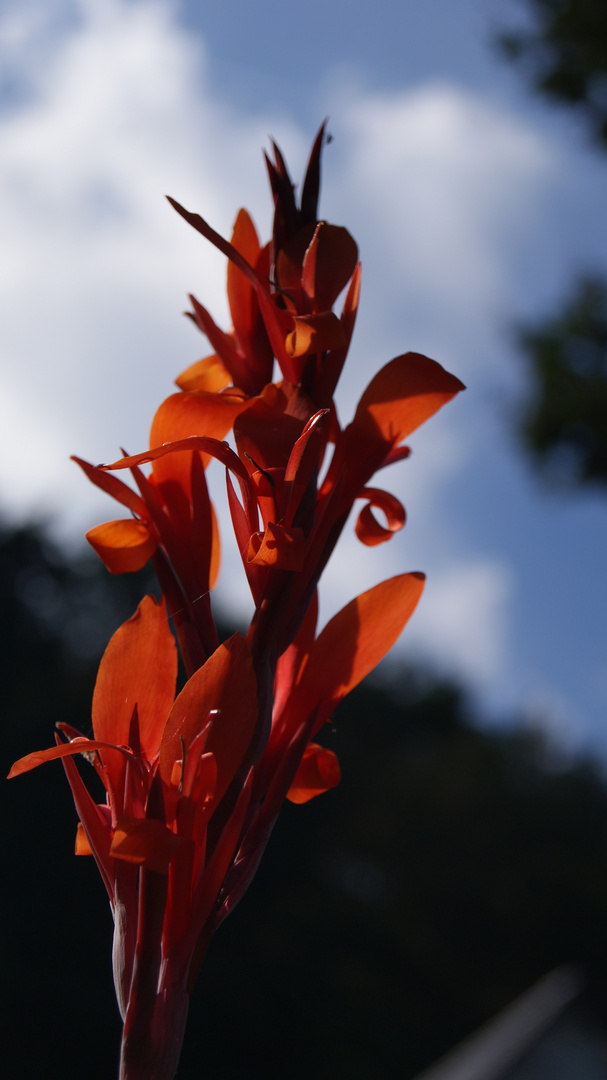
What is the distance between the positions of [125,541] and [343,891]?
12575 mm

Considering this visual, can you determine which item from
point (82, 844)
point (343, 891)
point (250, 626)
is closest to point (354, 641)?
point (250, 626)

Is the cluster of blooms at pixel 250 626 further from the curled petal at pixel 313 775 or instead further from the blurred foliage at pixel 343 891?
the blurred foliage at pixel 343 891

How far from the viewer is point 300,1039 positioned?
394 inches

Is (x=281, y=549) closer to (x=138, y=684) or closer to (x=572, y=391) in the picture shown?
(x=138, y=684)

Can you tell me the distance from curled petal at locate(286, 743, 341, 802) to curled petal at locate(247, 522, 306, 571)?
0.40 ft

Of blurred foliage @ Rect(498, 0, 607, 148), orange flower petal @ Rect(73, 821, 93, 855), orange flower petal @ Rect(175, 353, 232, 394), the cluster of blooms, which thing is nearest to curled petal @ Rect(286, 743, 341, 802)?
the cluster of blooms

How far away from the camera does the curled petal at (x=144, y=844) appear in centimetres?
29

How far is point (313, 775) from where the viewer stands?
Result: 1.31ft

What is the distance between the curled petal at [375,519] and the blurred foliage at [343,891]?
20.7ft

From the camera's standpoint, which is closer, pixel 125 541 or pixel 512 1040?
pixel 125 541

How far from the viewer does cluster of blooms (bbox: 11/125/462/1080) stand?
32 cm

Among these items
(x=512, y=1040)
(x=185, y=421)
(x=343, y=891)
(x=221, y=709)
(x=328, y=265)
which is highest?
(x=328, y=265)

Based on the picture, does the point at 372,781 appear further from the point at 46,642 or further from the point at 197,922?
the point at 197,922

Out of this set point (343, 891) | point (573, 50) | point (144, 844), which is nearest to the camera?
point (144, 844)
